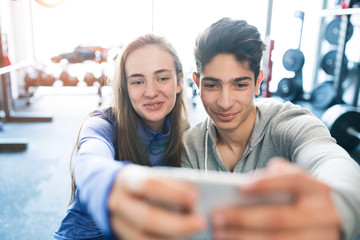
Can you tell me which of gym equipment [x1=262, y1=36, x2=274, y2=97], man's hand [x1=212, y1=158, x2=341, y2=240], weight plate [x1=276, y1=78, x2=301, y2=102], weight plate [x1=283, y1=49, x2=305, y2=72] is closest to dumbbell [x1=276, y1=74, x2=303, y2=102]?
weight plate [x1=276, y1=78, x2=301, y2=102]

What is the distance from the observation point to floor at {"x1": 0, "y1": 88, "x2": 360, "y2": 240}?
1.82 metres

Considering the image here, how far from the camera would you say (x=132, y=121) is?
1230 millimetres

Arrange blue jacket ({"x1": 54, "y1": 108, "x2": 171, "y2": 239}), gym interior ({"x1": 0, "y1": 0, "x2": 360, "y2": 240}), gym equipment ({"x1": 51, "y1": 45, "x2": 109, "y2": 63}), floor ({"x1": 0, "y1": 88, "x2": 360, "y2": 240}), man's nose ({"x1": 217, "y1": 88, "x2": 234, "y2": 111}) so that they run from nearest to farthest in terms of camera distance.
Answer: blue jacket ({"x1": 54, "y1": 108, "x2": 171, "y2": 239}), man's nose ({"x1": 217, "y1": 88, "x2": 234, "y2": 111}), floor ({"x1": 0, "y1": 88, "x2": 360, "y2": 240}), gym interior ({"x1": 0, "y1": 0, "x2": 360, "y2": 240}), gym equipment ({"x1": 51, "y1": 45, "x2": 109, "y2": 63})

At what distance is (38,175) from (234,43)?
2110mm

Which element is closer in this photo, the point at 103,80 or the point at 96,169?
the point at 96,169

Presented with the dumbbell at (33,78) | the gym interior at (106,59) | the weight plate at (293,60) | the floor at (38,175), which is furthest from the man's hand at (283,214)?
the dumbbell at (33,78)

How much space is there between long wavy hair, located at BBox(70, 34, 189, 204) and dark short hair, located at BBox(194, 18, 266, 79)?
26 cm

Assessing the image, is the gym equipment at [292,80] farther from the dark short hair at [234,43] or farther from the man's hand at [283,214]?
the man's hand at [283,214]

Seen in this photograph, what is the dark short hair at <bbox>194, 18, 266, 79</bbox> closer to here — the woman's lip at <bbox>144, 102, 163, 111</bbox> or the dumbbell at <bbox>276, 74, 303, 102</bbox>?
the woman's lip at <bbox>144, 102, 163, 111</bbox>

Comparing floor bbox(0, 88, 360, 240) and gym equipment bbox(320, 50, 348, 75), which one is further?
gym equipment bbox(320, 50, 348, 75)

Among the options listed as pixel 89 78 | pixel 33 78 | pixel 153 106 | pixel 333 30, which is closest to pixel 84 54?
pixel 89 78

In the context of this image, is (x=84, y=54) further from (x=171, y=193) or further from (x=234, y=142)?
(x=171, y=193)

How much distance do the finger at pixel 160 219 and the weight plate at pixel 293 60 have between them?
167 inches

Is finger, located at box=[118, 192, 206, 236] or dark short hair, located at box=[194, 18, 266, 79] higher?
dark short hair, located at box=[194, 18, 266, 79]
